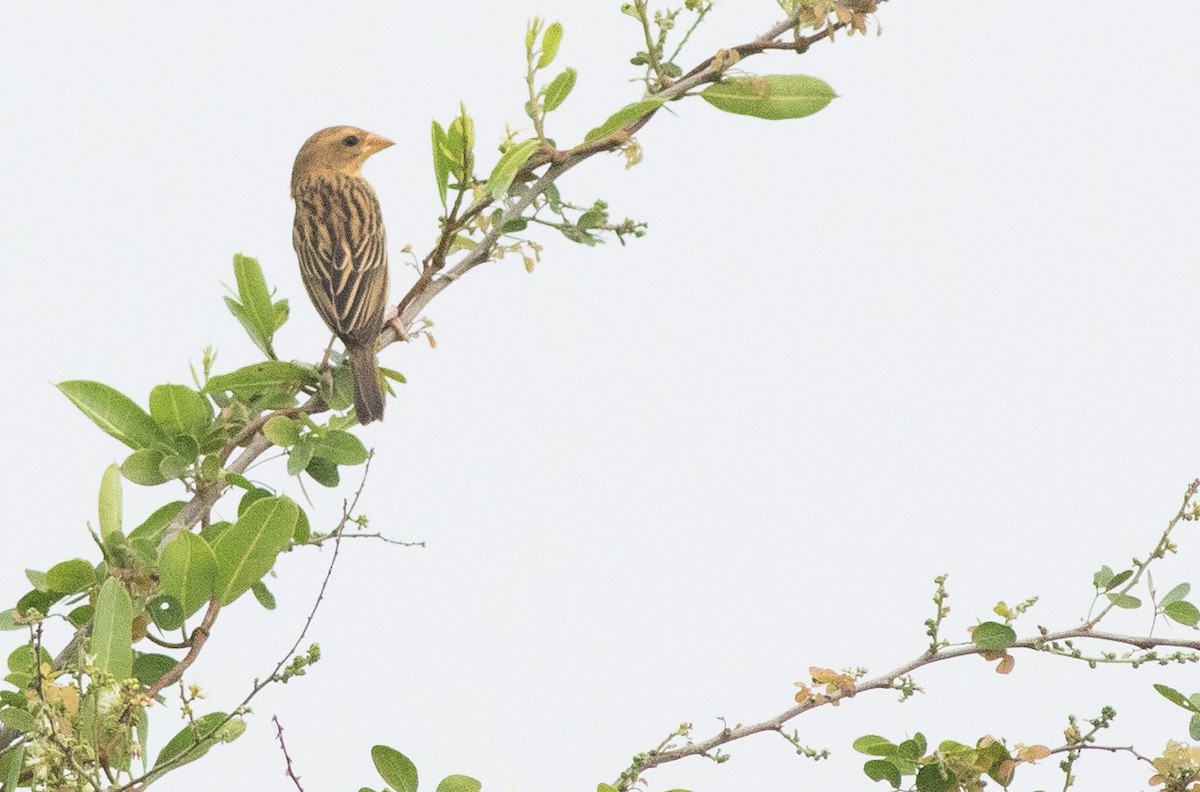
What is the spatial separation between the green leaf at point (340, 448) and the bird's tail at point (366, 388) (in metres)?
0.07

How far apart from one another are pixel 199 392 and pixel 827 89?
4.86 ft

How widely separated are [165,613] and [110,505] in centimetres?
26

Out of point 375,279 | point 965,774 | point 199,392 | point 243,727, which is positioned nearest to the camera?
point 243,727

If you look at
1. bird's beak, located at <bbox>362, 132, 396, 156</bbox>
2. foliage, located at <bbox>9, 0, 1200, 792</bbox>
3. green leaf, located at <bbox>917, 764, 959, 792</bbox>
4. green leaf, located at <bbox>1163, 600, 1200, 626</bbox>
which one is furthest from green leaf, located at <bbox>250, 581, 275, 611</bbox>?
bird's beak, located at <bbox>362, 132, 396, 156</bbox>

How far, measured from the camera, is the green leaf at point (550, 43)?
3088 mm

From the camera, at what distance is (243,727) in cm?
259

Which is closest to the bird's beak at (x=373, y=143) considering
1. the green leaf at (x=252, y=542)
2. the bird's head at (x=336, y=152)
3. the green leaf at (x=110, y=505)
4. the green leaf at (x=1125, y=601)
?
the bird's head at (x=336, y=152)

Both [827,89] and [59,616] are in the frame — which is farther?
[827,89]

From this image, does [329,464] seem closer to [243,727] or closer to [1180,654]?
[243,727]

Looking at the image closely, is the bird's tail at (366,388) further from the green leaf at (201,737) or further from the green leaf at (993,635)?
the green leaf at (993,635)

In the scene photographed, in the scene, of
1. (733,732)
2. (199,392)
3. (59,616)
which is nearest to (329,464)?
(199,392)

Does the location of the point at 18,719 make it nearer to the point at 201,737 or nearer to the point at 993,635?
the point at 201,737

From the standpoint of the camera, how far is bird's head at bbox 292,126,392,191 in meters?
5.78

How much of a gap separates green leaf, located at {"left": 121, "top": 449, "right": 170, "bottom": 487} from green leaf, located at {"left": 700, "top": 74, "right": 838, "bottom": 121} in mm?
1366
